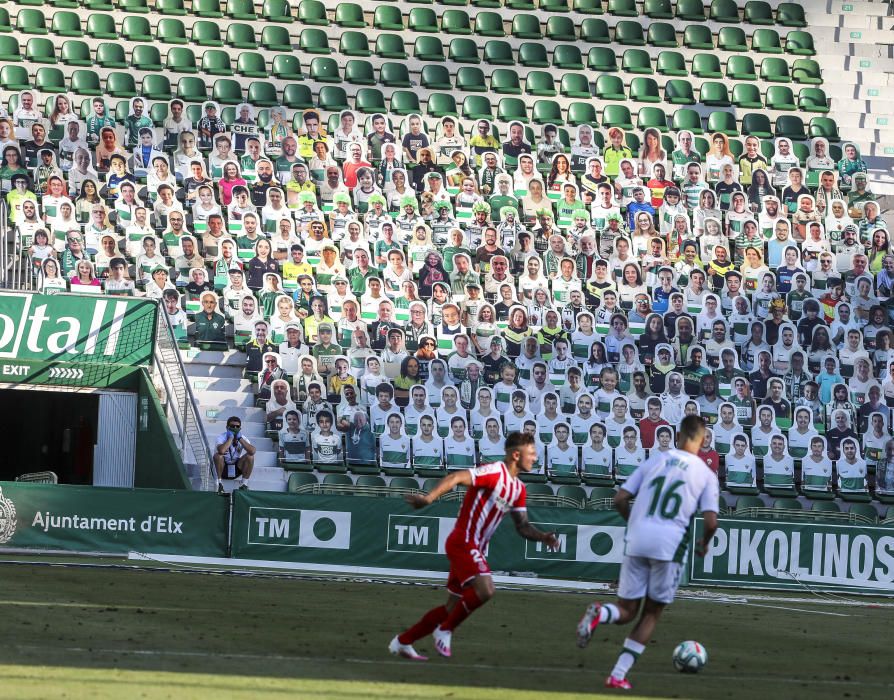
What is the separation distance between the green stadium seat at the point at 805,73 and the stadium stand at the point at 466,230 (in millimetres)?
68

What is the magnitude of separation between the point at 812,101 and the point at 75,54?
53.3 feet

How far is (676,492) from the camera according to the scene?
9.53m

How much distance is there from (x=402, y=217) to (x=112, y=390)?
643cm

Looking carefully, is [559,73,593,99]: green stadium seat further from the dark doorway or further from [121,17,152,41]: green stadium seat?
the dark doorway

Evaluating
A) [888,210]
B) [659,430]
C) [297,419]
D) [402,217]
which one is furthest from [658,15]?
[297,419]

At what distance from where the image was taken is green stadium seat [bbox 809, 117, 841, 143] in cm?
3011

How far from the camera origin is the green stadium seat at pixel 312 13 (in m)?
30.7

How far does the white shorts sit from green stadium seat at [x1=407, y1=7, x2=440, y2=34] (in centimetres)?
2312

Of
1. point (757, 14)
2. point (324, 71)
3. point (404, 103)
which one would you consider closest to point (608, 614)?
point (404, 103)

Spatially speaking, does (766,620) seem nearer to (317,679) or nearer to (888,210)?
(317,679)

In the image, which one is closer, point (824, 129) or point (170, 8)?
point (170, 8)

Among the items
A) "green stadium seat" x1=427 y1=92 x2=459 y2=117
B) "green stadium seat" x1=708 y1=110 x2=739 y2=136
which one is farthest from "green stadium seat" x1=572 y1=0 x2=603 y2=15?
"green stadium seat" x1=427 y1=92 x2=459 y2=117

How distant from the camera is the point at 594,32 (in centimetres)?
3155

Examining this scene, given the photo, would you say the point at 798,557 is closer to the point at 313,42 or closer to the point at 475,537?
the point at 475,537
